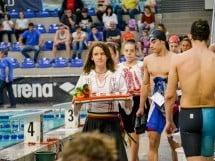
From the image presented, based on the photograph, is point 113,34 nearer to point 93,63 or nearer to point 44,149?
point 44,149

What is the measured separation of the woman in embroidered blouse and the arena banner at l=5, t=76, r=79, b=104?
48.4ft

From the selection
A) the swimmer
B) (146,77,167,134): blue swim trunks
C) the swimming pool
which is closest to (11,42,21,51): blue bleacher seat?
the swimming pool

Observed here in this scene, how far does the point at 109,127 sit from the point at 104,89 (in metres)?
0.40

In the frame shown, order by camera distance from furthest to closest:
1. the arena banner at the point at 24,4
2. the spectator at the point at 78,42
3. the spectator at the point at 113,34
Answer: the arena banner at the point at 24,4 < the spectator at the point at 78,42 < the spectator at the point at 113,34

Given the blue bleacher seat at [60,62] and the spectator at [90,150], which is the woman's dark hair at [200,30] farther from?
the blue bleacher seat at [60,62]

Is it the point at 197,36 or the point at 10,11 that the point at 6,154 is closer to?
the point at 197,36

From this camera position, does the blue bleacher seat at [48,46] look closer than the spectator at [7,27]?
Yes

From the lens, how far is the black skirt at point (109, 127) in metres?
6.88

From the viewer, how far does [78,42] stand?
23750 mm


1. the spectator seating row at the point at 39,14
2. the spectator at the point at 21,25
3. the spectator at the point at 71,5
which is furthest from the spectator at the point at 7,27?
the spectator at the point at 71,5

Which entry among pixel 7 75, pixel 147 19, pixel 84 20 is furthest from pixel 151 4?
pixel 7 75

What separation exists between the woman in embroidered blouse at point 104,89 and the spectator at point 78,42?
54.4 ft

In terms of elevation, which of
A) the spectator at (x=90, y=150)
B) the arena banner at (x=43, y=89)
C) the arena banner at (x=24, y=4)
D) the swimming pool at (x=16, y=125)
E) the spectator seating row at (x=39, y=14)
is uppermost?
the arena banner at (x=24, y=4)

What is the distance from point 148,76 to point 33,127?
2230 millimetres
